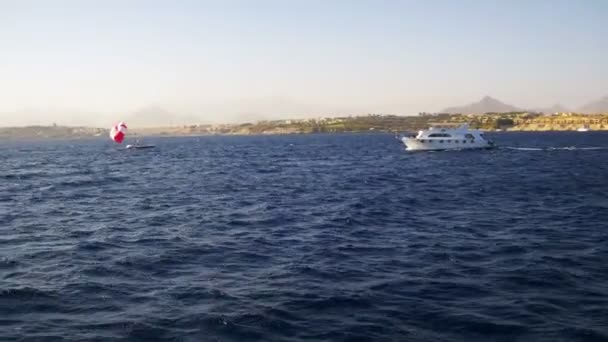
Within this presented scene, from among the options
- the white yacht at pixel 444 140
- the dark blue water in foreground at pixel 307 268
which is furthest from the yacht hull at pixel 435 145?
the dark blue water in foreground at pixel 307 268

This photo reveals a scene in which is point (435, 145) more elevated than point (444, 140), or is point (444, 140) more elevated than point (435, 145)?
point (444, 140)

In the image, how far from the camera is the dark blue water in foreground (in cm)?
1498

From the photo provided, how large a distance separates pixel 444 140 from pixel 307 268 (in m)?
90.1

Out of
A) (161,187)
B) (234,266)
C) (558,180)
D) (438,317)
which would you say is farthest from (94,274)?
(558,180)

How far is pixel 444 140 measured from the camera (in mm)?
106562

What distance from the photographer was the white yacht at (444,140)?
106375mm

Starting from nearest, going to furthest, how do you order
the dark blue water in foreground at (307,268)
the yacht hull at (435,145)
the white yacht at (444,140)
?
the dark blue water in foreground at (307,268) < the white yacht at (444,140) < the yacht hull at (435,145)

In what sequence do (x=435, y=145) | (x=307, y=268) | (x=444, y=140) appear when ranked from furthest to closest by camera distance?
(x=435, y=145) → (x=444, y=140) → (x=307, y=268)

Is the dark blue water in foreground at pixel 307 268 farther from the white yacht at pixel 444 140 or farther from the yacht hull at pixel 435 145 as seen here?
the yacht hull at pixel 435 145

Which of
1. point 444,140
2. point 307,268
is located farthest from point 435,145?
A: point 307,268

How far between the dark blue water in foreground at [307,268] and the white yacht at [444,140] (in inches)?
2488

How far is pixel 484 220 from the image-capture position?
31312mm

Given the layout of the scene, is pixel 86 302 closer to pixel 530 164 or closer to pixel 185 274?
pixel 185 274

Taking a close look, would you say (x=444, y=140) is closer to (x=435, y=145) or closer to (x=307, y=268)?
(x=435, y=145)
